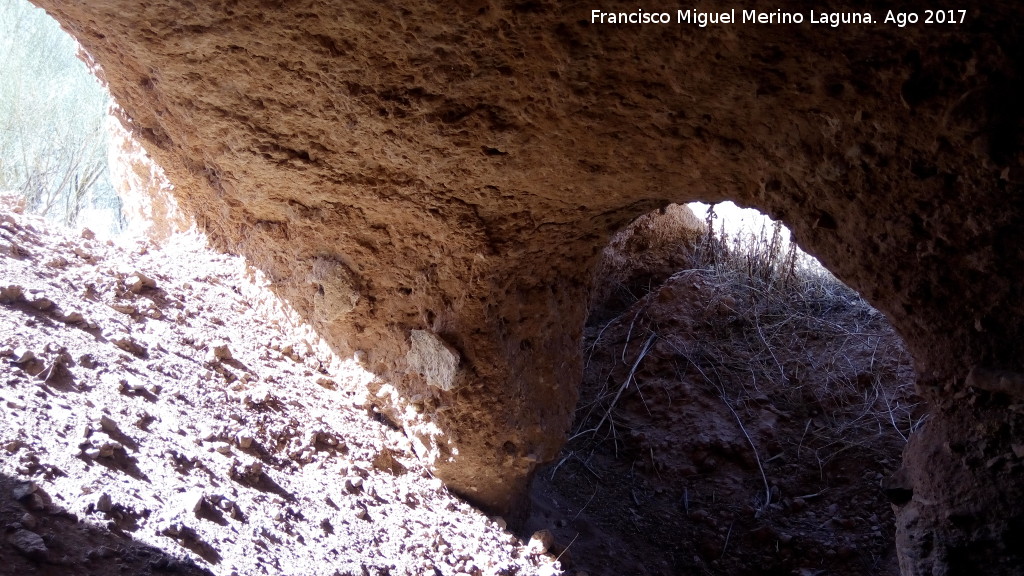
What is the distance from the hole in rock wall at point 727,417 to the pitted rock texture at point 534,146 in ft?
4.30

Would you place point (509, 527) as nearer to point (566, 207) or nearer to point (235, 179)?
point (566, 207)

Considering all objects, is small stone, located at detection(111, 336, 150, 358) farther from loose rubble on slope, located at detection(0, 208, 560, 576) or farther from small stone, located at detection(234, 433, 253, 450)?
small stone, located at detection(234, 433, 253, 450)

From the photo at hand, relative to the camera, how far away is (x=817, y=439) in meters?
4.10

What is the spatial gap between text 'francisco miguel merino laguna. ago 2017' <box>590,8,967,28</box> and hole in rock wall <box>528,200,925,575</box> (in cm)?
224

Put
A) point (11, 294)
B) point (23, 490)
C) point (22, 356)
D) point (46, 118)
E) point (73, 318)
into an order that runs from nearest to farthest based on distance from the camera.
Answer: point (23, 490) → point (22, 356) → point (11, 294) → point (73, 318) → point (46, 118)

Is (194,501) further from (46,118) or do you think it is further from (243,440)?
(46,118)

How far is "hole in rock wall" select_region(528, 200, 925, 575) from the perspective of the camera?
3633 mm

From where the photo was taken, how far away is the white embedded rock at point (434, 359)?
2627 millimetres

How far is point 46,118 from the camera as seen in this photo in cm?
652

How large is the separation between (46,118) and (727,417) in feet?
20.1

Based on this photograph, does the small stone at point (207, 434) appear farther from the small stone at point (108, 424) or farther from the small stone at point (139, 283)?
the small stone at point (139, 283)

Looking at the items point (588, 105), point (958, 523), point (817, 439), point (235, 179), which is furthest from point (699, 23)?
point (817, 439)

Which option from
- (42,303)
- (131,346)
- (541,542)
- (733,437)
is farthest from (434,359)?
(733,437)

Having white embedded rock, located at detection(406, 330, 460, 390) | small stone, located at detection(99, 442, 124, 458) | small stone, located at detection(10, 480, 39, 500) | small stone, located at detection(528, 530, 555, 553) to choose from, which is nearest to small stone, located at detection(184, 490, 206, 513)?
small stone, located at detection(99, 442, 124, 458)
